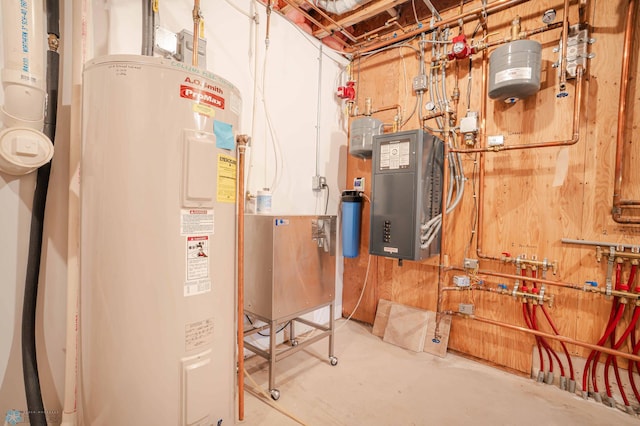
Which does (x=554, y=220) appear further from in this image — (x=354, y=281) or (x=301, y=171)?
(x=301, y=171)

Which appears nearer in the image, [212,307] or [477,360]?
[212,307]

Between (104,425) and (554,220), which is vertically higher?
(554,220)

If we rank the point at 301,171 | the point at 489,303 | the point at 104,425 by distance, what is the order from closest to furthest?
the point at 104,425 → the point at 489,303 → the point at 301,171

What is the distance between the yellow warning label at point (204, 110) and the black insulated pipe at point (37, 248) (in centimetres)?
71

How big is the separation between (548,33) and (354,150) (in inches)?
63.3

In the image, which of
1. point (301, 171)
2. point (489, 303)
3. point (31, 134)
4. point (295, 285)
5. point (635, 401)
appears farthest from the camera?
point (301, 171)

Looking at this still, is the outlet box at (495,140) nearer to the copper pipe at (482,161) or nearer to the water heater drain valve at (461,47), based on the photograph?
the copper pipe at (482,161)

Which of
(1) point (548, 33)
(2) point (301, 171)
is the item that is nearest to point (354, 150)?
(2) point (301, 171)

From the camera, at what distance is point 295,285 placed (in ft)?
6.16

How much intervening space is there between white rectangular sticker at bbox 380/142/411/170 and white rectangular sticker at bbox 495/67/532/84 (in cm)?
72

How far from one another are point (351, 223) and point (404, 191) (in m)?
0.75

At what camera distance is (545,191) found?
2.01m

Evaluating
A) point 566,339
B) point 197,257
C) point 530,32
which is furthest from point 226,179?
point 530,32

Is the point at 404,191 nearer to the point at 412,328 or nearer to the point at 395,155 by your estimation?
the point at 395,155
